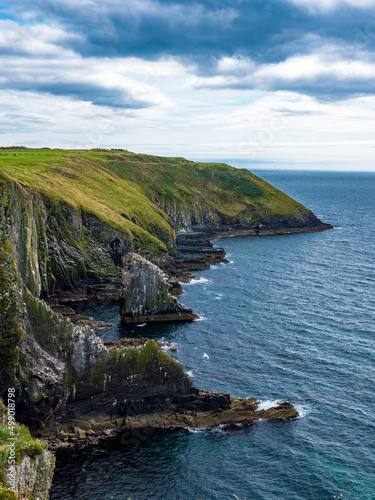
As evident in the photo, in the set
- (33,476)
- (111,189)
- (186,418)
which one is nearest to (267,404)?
(186,418)

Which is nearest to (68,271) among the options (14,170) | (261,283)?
(14,170)

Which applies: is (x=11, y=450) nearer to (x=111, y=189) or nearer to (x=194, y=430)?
(x=194, y=430)

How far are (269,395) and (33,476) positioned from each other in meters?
34.4

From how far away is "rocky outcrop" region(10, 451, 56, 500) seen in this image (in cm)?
3044

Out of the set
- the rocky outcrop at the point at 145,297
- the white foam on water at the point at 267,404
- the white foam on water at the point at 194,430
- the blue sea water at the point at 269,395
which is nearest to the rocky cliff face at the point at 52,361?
the white foam on water at the point at 194,430

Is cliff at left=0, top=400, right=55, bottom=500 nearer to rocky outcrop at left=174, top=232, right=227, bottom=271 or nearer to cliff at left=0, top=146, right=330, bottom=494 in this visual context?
cliff at left=0, top=146, right=330, bottom=494

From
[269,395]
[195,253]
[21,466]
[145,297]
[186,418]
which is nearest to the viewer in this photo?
[21,466]

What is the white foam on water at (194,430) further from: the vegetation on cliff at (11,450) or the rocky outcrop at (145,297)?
the rocky outcrop at (145,297)

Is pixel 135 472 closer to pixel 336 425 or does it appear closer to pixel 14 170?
pixel 336 425

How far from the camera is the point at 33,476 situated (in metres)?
33.1

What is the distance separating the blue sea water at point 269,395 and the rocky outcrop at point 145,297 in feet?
12.5

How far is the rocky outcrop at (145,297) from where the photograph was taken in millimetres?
85350

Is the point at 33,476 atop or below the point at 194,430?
atop

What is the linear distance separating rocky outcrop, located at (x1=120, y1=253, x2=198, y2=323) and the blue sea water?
3.82m
